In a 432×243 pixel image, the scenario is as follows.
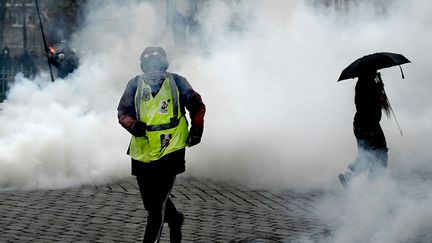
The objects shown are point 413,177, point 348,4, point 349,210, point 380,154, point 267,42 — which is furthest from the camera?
point 348,4

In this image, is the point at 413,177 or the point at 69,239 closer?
the point at 69,239

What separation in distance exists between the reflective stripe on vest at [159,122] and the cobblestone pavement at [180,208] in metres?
1.34

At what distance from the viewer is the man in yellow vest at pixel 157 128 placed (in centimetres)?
576

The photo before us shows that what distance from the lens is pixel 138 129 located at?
5.71 meters

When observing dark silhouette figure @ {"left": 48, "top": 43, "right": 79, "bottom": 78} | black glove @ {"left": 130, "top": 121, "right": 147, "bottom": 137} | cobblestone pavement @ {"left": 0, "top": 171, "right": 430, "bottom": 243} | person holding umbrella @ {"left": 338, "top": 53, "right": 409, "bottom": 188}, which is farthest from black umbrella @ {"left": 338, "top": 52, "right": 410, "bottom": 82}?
dark silhouette figure @ {"left": 48, "top": 43, "right": 79, "bottom": 78}

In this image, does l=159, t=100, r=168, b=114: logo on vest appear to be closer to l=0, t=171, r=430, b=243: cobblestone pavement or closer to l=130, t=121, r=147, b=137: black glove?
l=130, t=121, r=147, b=137: black glove

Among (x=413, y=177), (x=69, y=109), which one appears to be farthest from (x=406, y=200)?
(x=69, y=109)

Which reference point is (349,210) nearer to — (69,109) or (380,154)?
(380,154)

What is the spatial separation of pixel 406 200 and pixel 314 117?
3834mm

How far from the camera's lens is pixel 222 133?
36.7 feet

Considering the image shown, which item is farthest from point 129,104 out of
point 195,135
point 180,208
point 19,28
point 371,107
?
point 19,28

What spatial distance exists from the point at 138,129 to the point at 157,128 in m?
0.14

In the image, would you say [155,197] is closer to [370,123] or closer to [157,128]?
[157,128]

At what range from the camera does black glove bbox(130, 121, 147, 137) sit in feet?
18.7
